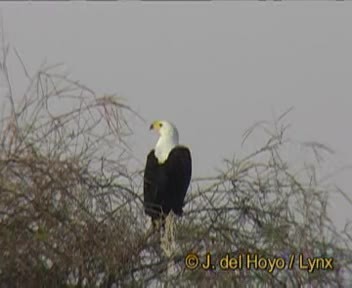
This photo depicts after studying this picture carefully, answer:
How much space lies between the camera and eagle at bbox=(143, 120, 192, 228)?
2840 millimetres

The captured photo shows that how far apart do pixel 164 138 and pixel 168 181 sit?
0.61 ft

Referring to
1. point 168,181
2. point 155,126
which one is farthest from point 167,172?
point 155,126

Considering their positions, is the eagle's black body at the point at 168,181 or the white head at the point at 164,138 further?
the white head at the point at 164,138

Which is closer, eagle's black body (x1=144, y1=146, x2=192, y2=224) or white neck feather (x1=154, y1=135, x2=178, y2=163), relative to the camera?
eagle's black body (x1=144, y1=146, x2=192, y2=224)

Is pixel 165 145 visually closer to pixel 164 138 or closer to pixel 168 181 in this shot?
pixel 164 138

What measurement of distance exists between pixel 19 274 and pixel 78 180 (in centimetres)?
32

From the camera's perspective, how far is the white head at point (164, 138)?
9.89ft

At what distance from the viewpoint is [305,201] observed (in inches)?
101

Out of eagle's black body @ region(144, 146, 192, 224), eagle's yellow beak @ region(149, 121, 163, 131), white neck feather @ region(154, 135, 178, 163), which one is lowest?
eagle's black body @ region(144, 146, 192, 224)

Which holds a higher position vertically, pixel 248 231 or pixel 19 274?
pixel 248 231

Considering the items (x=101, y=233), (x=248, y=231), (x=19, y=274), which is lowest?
(x=19, y=274)

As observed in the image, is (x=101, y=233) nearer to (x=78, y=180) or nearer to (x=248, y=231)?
(x=78, y=180)

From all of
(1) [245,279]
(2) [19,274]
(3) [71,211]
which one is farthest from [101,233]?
(1) [245,279]

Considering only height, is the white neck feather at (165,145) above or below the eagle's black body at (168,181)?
above
